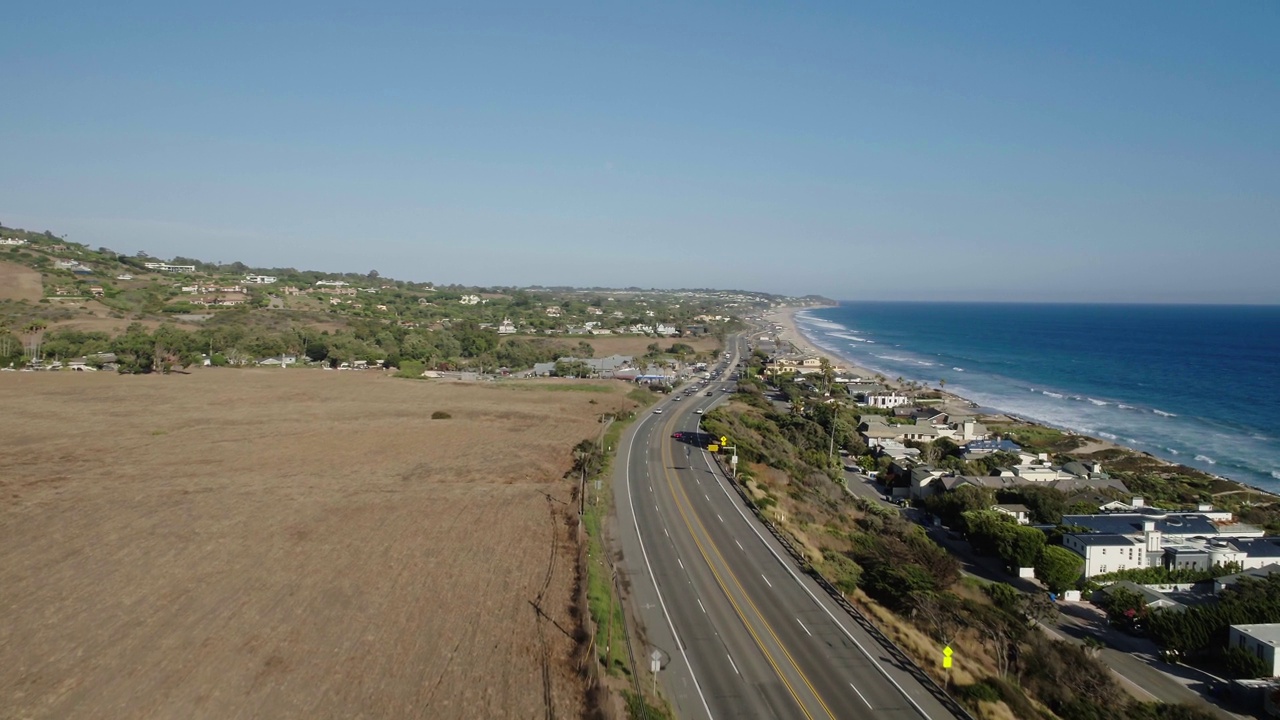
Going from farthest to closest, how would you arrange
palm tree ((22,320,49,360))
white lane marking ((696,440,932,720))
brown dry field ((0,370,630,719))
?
palm tree ((22,320,49,360)) → white lane marking ((696,440,932,720)) → brown dry field ((0,370,630,719))

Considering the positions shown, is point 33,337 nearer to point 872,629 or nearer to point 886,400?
point 872,629

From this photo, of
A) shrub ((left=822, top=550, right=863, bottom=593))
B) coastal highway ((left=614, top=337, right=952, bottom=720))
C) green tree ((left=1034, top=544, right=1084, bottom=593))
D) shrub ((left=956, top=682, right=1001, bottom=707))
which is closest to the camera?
coastal highway ((left=614, top=337, right=952, bottom=720))

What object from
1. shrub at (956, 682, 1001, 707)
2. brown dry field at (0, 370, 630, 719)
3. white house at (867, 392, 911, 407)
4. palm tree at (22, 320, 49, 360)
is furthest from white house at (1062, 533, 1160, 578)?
palm tree at (22, 320, 49, 360)

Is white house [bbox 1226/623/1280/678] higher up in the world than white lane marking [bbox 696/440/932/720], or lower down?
lower down

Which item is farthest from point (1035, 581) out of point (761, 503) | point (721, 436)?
point (721, 436)

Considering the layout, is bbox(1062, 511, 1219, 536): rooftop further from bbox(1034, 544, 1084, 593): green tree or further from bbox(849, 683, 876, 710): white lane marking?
bbox(849, 683, 876, 710): white lane marking

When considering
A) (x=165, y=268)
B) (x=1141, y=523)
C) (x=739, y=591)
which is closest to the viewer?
(x=739, y=591)

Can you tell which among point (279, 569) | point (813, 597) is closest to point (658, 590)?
point (813, 597)

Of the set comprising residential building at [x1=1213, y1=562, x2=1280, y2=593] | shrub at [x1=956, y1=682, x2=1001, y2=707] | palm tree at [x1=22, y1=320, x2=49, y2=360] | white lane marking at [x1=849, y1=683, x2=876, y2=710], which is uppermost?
palm tree at [x1=22, y1=320, x2=49, y2=360]

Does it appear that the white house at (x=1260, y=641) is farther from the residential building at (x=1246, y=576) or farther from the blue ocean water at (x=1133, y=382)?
the blue ocean water at (x=1133, y=382)
